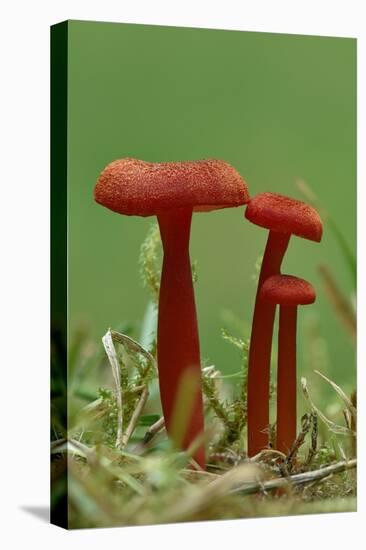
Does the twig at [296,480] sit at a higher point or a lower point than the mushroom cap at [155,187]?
lower

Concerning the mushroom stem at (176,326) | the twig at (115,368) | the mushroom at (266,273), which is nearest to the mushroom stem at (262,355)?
the mushroom at (266,273)

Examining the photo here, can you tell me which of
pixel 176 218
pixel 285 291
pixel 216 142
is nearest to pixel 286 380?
pixel 285 291

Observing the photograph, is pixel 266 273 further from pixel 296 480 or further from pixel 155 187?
pixel 296 480

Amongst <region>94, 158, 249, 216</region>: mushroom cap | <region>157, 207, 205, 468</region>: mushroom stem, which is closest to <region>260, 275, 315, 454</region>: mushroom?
<region>157, 207, 205, 468</region>: mushroom stem

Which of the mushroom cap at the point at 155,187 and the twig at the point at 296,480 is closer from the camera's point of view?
the mushroom cap at the point at 155,187

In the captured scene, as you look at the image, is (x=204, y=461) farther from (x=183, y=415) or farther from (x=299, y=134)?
(x=299, y=134)

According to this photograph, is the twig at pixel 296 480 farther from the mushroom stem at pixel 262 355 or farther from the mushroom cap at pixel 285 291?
the mushroom cap at pixel 285 291

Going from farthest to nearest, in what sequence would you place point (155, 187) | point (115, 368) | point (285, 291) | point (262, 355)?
point (262, 355) < point (285, 291) < point (115, 368) < point (155, 187)
